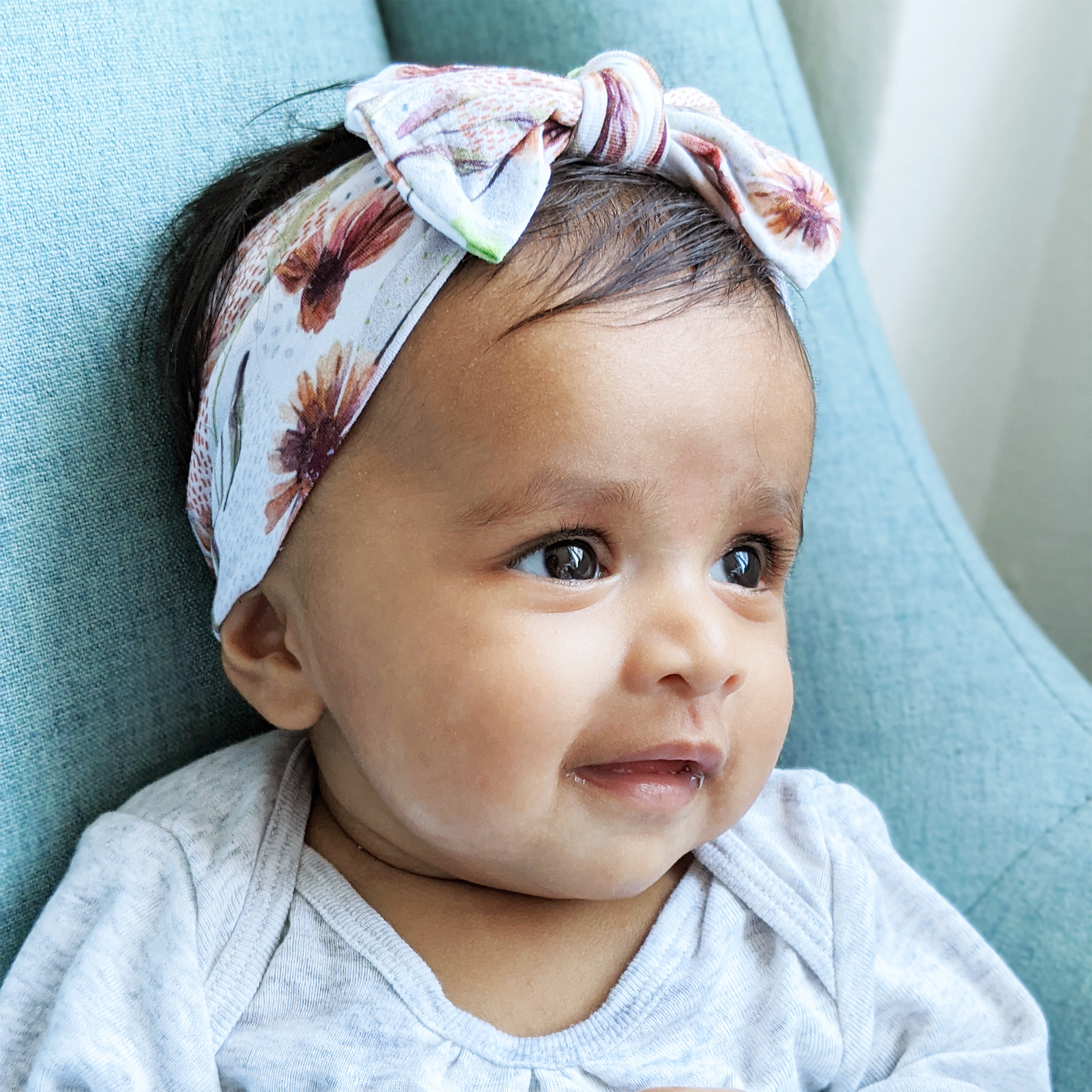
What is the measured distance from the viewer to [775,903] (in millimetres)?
867

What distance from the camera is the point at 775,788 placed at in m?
0.95

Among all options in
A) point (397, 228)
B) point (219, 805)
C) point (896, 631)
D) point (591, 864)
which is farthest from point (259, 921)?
point (896, 631)

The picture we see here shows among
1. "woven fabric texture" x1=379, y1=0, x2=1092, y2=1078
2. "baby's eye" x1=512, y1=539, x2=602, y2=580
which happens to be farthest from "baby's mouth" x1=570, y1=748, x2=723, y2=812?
"woven fabric texture" x1=379, y1=0, x2=1092, y2=1078

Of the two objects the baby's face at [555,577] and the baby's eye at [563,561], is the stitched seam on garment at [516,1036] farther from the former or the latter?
the baby's eye at [563,561]

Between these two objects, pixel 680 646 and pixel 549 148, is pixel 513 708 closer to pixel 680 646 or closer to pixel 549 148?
pixel 680 646

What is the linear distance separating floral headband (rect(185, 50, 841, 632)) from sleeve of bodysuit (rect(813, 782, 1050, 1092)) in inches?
17.1

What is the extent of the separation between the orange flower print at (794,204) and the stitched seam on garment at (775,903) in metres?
0.41

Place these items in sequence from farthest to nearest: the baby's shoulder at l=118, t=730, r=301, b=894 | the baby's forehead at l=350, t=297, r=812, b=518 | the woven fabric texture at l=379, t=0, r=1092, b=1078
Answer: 1. the woven fabric texture at l=379, t=0, r=1092, b=1078
2. the baby's shoulder at l=118, t=730, r=301, b=894
3. the baby's forehead at l=350, t=297, r=812, b=518

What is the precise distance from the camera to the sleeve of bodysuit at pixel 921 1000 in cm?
84

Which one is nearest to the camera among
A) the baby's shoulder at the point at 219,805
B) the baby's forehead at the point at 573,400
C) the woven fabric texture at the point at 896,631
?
the baby's forehead at the point at 573,400

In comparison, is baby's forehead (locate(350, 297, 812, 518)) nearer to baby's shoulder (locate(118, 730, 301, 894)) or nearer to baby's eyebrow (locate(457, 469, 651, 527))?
baby's eyebrow (locate(457, 469, 651, 527))

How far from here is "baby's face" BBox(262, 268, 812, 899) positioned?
2.30 ft

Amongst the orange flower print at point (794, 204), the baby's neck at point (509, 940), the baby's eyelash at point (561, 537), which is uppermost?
the orange flower print at point (794, 204)

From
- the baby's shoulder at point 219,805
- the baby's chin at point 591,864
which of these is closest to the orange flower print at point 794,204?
the baby's chin at point 591,864
